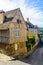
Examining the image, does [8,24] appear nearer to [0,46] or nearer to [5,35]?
[5,35]

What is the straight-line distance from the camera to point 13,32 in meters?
30.6

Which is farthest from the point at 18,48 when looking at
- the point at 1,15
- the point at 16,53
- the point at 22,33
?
the point at 1,15

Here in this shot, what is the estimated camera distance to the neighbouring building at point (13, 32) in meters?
30.1

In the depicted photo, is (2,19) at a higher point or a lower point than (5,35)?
higher

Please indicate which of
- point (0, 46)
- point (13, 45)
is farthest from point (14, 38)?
point (0, 46)

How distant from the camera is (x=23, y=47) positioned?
34375mm

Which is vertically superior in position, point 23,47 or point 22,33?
point 22,33

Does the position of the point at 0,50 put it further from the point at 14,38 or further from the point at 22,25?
the point at 22,25

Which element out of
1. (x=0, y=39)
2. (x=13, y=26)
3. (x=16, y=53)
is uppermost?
(x=13, y=26)

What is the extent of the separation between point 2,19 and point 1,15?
111 cm

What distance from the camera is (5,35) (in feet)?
101

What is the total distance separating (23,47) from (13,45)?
13.5 ft

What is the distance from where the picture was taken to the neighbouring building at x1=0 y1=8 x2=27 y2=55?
98.6ft

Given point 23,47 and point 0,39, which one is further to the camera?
point 23,47
